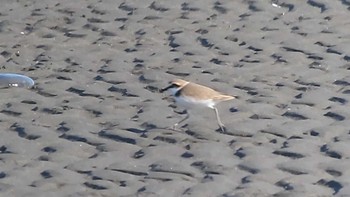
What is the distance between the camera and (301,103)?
11406mm

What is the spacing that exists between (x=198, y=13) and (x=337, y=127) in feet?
15.1

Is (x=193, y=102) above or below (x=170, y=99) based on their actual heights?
above

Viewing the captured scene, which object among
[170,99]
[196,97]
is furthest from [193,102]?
[170,99]

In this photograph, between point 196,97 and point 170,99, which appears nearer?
point 196,97

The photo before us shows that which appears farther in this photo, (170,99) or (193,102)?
(170,99)

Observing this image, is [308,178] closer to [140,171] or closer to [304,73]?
[140,171]

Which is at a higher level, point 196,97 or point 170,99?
point 196,97

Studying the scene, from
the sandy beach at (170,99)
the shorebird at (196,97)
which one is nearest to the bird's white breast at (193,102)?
the shorebird at (196,97)

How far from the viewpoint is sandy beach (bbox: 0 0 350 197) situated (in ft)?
31.2

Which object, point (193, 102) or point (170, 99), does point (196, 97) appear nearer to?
point (193, 102)

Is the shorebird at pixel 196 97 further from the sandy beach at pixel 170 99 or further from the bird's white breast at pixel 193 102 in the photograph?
the sandy beach at pixel 170 99

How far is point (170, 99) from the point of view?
11.7 metres

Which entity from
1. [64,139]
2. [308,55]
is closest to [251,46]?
[308,55]

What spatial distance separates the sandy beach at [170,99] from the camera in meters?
9.52
